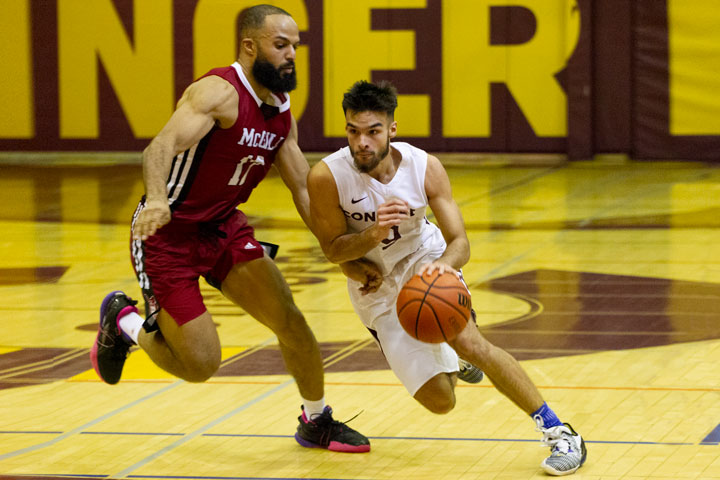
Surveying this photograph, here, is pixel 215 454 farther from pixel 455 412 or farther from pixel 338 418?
pixel 455 412

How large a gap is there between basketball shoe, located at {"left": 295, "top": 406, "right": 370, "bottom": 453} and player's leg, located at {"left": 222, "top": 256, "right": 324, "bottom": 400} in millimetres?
110

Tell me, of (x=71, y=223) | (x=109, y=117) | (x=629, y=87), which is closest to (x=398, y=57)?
(x=629, y=87)

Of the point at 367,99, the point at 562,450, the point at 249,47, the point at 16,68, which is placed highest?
the point at 249,47

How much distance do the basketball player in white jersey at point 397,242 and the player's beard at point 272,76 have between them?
16.5 inches

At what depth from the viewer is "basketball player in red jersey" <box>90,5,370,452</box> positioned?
5211 mm

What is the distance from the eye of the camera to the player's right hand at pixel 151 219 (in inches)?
180

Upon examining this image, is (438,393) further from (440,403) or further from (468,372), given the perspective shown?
(468,372)

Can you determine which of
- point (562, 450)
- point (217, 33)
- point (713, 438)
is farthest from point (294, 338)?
point (217, 33)

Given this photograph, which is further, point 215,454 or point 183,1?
point 183,1

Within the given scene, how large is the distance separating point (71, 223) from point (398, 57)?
6904 mm

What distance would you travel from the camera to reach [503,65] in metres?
18.0

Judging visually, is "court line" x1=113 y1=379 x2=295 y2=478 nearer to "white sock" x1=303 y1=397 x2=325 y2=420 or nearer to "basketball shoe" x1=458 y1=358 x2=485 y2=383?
"white sock" x1=303 y1=397 x2=325 y2=420

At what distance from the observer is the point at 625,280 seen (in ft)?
30.6

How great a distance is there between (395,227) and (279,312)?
2.13 feet
